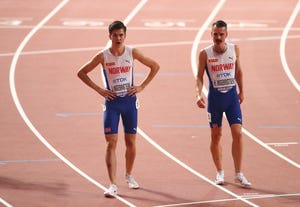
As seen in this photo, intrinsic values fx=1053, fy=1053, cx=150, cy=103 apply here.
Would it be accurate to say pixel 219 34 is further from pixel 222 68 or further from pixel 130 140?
pixel 130 140

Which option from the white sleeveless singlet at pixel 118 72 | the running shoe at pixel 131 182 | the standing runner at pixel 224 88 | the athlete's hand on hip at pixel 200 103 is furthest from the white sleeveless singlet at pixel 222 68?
the running shoe at pixel 131 182

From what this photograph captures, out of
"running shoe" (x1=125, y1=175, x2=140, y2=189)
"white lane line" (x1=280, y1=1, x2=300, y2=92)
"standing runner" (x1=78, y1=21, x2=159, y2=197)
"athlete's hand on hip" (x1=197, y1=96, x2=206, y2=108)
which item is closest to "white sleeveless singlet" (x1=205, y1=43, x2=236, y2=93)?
"athlete's hand on hip" (x1=197, y1=96, x2=206, y2=108)

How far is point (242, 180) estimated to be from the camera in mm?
14531

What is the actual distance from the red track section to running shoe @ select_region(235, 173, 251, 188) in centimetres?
10

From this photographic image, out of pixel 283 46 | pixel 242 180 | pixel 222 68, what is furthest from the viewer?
pixel 283 46

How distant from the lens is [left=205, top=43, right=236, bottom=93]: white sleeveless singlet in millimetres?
14633

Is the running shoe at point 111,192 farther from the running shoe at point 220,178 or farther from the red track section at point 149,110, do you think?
the running shoe at point 220,178

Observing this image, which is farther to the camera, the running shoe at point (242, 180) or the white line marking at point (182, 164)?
the running shoe at point (242, 180)

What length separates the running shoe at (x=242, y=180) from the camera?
1450cm

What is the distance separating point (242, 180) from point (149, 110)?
4175mm

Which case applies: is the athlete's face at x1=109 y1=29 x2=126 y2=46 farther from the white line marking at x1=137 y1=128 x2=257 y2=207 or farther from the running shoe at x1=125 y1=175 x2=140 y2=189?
the white line marking at x1=137 y1=128 x2=257 y2=207

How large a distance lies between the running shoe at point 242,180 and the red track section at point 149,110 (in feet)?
0.32

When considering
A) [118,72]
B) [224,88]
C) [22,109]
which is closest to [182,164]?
[224,88]

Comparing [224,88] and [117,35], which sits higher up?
[117,35]
